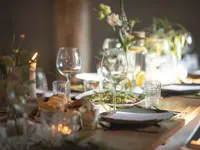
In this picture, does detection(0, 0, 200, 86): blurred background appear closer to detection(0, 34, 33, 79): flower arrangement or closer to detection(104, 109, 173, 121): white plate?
detection(0, 34, 33, 79): flower arrangement

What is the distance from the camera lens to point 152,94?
5.49 ft

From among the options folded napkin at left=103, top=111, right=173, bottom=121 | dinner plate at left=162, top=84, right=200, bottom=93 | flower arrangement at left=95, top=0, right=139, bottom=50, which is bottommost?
folded napkin at left=103, top=111, right=173, bottom=121

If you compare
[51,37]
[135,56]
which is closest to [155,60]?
[135,56]

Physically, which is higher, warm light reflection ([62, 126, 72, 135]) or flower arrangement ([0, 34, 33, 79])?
flower arrangement ([0, 34, 33, 79])

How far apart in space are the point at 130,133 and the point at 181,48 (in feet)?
6.41

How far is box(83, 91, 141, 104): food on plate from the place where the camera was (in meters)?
1.66

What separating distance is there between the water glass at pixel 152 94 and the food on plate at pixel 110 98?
5 centimetres

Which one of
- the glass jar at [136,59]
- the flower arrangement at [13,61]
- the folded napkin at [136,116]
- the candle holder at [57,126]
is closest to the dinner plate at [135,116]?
the folded napkin at [136,116]

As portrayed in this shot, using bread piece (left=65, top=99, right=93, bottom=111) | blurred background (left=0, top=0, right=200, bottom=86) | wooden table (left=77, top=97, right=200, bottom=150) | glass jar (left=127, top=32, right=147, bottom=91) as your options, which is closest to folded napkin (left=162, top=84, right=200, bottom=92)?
glass jar (left=127, top=32, right=147, bottom=91)

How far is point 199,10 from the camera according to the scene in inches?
220

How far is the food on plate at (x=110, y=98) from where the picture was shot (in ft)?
5.44

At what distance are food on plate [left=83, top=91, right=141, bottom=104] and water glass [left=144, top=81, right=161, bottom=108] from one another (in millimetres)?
54

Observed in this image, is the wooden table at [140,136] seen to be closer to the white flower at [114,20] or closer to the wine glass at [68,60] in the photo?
the wine glass at [68,60]

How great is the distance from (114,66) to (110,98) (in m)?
0.16
